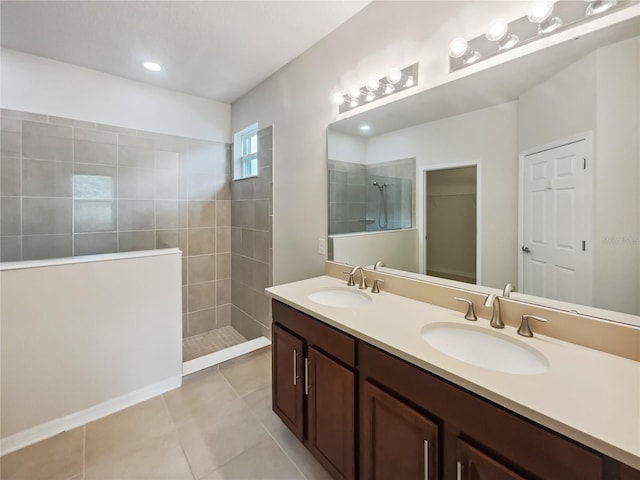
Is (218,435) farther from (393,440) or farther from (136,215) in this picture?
(136,215)

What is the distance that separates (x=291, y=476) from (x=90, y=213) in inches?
106

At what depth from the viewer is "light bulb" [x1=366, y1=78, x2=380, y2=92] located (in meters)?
1.69

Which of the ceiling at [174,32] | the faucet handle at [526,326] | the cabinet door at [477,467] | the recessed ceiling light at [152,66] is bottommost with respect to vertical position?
the cabinet door at [477,467]

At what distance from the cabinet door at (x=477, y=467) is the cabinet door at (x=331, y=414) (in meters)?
0.44

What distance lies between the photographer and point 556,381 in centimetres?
78

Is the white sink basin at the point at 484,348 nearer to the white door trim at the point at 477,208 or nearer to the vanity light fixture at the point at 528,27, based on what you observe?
the white door trim at the point at 477,208

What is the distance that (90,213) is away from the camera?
256cm

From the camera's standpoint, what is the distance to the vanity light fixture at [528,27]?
1.01 m

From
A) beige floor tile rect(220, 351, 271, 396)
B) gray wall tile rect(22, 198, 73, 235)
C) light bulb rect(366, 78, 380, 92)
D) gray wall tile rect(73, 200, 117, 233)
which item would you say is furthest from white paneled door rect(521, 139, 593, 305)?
gray wall tile rect(22, 198, 73, 235)

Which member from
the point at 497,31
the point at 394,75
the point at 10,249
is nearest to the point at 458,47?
the point at 497,31

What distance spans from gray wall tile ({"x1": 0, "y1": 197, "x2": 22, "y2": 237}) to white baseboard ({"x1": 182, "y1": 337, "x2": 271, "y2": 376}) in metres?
1.73

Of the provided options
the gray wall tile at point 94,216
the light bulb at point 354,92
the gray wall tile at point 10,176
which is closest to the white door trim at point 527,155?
the light bulb at point 354,92

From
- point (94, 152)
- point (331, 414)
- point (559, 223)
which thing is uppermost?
point (94, 152)

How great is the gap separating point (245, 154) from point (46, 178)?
1763 mm
